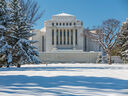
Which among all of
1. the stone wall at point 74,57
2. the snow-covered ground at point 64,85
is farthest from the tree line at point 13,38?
the stone wall at point 74,57

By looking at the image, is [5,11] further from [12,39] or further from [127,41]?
[127,41]

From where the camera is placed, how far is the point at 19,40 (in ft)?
48.2

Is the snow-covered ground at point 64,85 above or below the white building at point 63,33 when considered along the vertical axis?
below

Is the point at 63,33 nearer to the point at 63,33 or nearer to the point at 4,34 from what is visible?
the point at 63,33

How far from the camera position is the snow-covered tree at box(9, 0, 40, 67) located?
14.6 m

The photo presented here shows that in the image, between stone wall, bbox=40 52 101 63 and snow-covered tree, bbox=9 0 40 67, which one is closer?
snow-covered tree, bbox=9 0 40 67

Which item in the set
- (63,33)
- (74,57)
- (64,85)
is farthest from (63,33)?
(64,85)

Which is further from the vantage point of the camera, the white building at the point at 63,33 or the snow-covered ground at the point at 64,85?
the white building at the point at 63,33

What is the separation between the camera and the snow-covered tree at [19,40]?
14648mm

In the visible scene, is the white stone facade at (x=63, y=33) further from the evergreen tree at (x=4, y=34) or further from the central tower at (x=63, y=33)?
the evergreen tree at (x=4, y=34)

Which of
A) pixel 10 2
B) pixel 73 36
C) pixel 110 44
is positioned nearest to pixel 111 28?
pixel 110 44

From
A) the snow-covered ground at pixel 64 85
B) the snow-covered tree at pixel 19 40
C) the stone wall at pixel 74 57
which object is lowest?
the stone wall at pixel 74 57

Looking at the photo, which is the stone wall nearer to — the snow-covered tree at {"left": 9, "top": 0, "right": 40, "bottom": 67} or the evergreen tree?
the snow-covered tree at {"left": 9, "top": 0, "right": 40, "bottom": 67}

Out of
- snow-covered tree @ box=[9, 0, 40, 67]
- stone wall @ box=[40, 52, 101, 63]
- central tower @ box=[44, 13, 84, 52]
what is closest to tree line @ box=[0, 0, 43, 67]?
snow-covered tree @ box=[9, 0, 40, 67]
